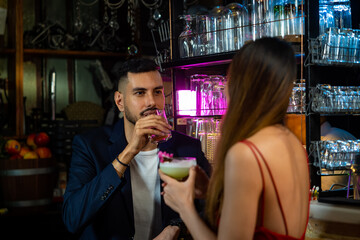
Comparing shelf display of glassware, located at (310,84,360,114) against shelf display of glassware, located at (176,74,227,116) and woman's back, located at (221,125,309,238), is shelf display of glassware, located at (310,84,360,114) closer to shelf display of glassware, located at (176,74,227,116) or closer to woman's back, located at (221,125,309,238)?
shelf display of glassware, located at (176,74,227,116)

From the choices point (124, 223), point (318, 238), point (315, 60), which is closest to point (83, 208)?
point (124, 223)

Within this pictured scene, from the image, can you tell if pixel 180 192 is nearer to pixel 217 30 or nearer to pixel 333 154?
pixel 333 154

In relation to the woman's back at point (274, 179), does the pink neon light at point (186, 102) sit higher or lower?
higher

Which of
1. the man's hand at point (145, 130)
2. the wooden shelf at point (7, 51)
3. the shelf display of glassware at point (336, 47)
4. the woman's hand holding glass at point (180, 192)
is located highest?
the wooden shelf at point (7, 51)

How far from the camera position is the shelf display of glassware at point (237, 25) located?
2.89m

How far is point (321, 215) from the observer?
2.11 meters

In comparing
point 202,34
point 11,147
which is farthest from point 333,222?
point 11,147

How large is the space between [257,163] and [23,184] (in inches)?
134

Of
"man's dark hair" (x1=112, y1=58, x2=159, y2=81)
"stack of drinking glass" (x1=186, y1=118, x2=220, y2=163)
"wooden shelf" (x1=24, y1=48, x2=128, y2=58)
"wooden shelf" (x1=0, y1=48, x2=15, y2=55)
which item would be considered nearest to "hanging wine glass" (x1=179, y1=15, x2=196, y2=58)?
"stack of drinking glass" (x1=186, y1=118, x2=220, y2=163)

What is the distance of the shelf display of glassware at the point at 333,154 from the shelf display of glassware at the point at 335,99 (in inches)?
8.3

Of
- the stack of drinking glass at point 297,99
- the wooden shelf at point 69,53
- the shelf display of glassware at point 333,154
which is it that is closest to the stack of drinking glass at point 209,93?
the stack of drinking glass at point 297,99

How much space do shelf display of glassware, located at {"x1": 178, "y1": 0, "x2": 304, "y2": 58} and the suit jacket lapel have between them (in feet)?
3.31

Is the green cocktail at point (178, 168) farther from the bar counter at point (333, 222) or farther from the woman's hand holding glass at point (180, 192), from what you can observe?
the bar counter at point (333, 222)

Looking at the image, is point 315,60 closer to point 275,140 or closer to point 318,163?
point 318,163
